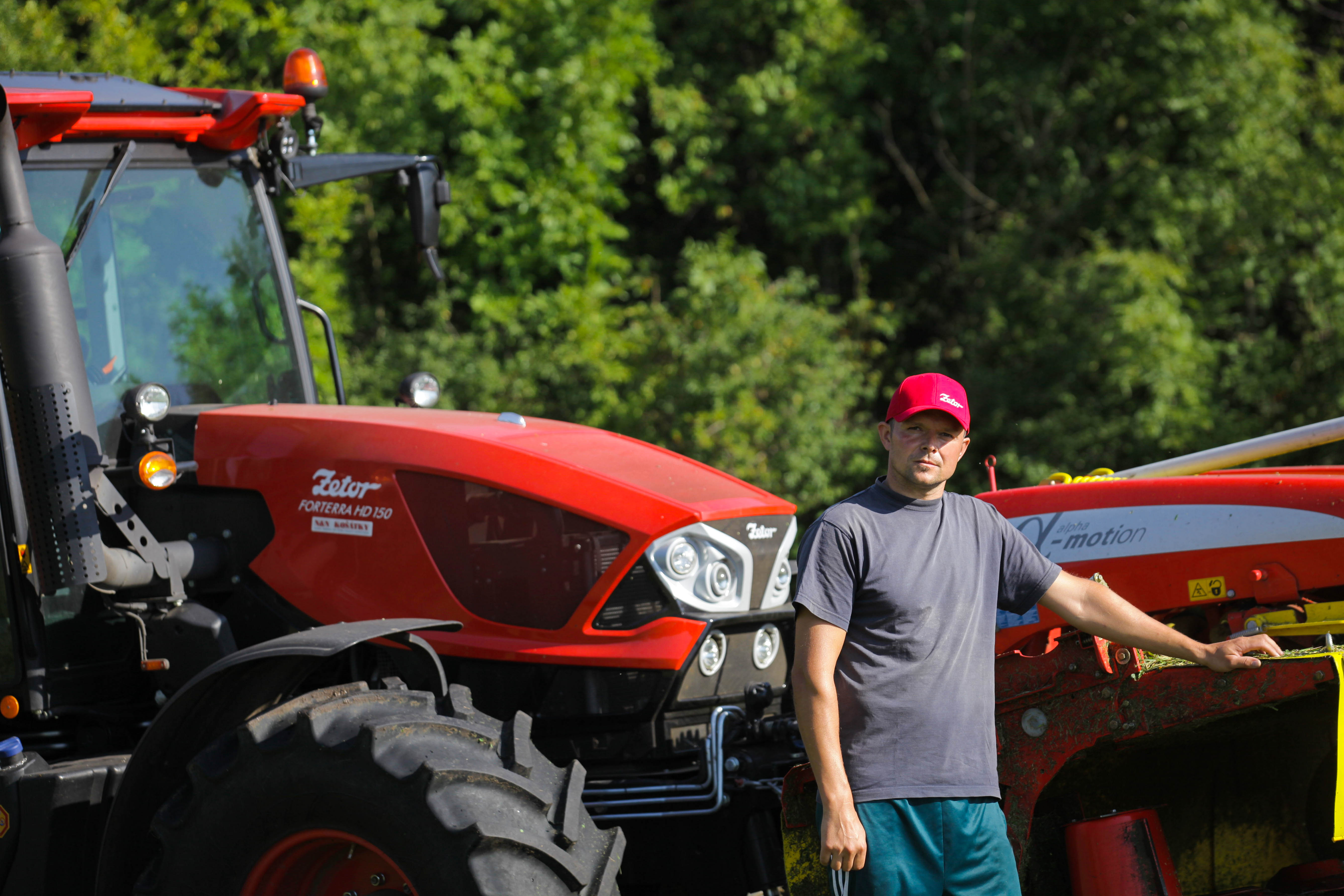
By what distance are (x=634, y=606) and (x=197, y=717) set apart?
122 cm

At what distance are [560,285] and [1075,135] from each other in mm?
5520

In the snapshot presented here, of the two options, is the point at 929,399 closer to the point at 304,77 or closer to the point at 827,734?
the point at 827,734

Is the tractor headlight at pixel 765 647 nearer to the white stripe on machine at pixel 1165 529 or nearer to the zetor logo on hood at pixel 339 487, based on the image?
the white stripe on machine at pixel 1165 529

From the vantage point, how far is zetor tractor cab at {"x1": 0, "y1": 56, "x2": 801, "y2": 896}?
3217 mm

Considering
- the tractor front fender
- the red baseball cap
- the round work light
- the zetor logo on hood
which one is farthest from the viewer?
the round work light

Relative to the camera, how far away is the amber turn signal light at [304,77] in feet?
15.6

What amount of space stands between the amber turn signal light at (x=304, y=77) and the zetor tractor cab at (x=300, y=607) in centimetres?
25

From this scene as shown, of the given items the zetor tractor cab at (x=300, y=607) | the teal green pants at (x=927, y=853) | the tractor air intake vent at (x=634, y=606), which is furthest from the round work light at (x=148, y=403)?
the teal green pants at (x=927, y=853)

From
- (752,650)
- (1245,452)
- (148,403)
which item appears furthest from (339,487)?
(1245,452)

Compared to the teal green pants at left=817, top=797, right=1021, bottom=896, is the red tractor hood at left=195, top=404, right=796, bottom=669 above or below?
above

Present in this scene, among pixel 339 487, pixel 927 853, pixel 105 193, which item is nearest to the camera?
pixel 927 853

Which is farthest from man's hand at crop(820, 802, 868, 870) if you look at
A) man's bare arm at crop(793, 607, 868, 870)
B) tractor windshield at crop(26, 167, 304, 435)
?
tractor windshield at crop(26, 167, 304, 435)

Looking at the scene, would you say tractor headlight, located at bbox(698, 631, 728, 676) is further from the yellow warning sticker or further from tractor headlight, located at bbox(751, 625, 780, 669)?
the yellow warning sticker

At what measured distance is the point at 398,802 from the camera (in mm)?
3080
